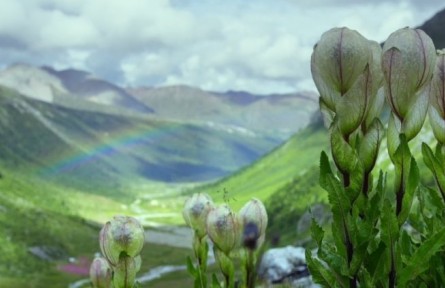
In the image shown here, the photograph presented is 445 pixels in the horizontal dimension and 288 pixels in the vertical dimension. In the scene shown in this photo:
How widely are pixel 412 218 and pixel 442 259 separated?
93cm

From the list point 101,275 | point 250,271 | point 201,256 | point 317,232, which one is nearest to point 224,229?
point 201,256

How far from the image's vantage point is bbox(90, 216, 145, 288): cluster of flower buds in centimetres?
367

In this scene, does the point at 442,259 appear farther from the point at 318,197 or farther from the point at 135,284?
the point at 318,197

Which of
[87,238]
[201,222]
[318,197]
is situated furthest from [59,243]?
[201,222]

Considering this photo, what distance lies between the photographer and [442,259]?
354 cm

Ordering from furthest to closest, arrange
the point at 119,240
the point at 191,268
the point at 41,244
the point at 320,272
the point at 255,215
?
the point at 41,244, the point at 191,268, the point at 255,215, the point at 119,240, the point at 320,272

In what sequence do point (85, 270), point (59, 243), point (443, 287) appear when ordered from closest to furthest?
1. point (443, 287)
2. point (85, 270)
3. point (59, 243)

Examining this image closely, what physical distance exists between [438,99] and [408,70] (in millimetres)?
511

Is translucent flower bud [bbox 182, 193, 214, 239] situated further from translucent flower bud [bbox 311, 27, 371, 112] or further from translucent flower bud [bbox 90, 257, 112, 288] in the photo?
translucent flower bud [bbox 311, 27, 371, 112]

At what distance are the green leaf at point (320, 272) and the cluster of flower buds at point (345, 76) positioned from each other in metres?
0.62

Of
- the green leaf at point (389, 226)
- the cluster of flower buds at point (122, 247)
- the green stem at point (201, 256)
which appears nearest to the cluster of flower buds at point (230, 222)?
the green stem at point (201, 256)

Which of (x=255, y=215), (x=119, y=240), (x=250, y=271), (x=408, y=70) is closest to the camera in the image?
(x=408, y=70)

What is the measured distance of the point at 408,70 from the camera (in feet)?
9.12

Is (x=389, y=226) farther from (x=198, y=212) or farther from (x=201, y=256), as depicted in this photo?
(x=198, y=212)
